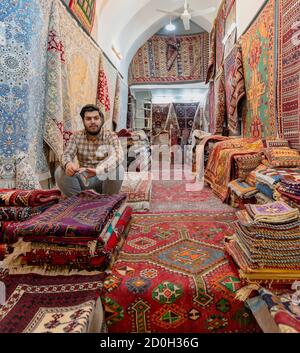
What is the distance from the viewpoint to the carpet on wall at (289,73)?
2.25 metres

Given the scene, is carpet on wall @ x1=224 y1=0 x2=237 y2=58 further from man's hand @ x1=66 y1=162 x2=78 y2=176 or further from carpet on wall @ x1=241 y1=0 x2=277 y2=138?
man's hand @ x1=66 y1=162 x2=78 y2=176

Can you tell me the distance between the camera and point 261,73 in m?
3.10

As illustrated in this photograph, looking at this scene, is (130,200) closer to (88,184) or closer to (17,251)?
(88,184)

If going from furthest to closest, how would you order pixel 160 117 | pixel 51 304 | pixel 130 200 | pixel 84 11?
pixel 160 117
pixel 84 11
pixel 130 200
pixel 51 304

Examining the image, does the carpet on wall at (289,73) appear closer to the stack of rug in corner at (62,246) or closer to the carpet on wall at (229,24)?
the stack of rug in corner at (62,246)

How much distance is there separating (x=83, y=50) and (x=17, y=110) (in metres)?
1.80

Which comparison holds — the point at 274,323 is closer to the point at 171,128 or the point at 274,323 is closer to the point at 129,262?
the point at 129,262

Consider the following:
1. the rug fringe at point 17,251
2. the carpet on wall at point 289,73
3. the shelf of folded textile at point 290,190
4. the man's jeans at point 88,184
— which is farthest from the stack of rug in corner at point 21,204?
the carpet on wall at point 289,73

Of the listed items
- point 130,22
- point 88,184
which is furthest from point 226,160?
point 130,22

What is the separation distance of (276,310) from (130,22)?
6730 mm

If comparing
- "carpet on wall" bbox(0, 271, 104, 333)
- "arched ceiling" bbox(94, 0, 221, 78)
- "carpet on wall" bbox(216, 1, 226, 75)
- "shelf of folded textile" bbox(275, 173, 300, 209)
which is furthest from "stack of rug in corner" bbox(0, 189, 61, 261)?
"carpet on wall" bbox(216, 1, 226, 75)

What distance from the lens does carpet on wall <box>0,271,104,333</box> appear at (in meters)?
0.90

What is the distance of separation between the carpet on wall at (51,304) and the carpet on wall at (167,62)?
7724mm
